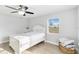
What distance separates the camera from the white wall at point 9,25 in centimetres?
168

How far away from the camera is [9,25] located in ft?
5.76

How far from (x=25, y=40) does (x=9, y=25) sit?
64cm

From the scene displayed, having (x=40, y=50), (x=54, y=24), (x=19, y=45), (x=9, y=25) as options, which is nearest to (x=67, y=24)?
(x=54, y=24)

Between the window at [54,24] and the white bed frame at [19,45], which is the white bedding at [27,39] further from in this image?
the window at [54,24]

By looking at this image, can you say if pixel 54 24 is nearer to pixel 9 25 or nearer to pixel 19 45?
pixel 19 45

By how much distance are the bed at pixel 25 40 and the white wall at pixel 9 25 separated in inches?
7.9

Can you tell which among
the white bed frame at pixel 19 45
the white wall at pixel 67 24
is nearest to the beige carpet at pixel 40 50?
the white bed frame at pixel 19 45

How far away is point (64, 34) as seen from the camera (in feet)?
4.87

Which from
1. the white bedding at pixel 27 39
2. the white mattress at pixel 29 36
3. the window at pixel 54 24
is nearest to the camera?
the window at pixel 54 24

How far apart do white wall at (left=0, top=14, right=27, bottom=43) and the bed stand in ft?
0.66

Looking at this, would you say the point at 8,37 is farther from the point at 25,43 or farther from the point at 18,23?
the point at 25,43

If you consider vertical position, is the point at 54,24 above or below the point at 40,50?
above

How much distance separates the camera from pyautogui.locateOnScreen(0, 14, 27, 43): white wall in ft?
5.50
